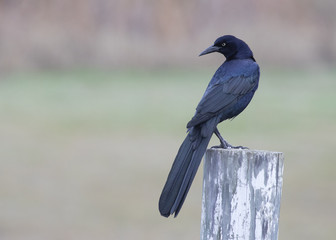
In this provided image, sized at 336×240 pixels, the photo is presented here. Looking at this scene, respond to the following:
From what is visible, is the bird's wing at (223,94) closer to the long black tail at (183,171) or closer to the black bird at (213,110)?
the black bird at (213,110)

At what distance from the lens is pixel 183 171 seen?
3.07 meters

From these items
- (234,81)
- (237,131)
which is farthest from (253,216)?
(237,131)

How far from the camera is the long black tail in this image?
293 centimetres

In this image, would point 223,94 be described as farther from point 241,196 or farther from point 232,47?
point 241,196

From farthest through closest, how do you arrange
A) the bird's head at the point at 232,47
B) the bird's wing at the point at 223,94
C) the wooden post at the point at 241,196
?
the bird's head at the point at 232,47, the bird's wing at the point at 223,94, the wooden post at the point at 241,196

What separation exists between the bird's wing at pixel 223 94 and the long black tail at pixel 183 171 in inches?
6.1

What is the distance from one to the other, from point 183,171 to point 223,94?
919 millimetres

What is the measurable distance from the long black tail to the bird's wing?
0.51 feet

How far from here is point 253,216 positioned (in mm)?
2904

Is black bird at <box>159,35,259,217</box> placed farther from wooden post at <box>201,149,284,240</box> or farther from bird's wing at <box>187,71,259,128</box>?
wooden post at <box>201,149,284,240</box>

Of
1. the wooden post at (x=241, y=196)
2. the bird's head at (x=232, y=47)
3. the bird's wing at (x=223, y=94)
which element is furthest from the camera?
the bird's head at (x=232, y=47)

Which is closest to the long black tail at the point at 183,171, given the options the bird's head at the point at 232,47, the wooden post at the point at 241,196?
the wooden post at the point at 241,196

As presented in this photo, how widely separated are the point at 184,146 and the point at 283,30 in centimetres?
1849

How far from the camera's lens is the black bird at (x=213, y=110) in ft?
9.74
